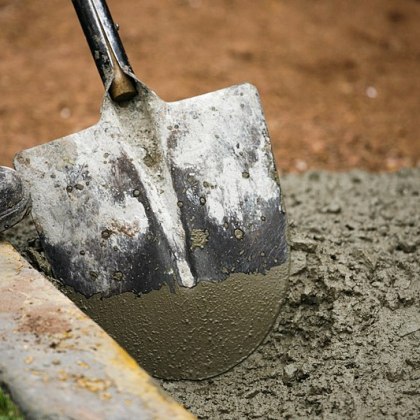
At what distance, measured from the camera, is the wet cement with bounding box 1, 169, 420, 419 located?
1938 mm

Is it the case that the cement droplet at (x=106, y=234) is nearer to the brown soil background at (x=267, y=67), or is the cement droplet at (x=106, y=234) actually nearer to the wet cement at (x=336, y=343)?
the wet cement at (x=336, y=343)

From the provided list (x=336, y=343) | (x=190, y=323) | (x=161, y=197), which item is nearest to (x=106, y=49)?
(x=161, y=197)

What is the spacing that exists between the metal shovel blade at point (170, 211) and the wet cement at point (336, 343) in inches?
3.2

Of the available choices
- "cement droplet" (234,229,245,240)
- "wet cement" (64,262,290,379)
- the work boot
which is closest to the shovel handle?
the work boot

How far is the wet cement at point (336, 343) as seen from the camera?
6.36ft

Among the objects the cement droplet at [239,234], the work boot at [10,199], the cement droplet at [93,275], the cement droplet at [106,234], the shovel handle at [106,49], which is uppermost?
the shovel handle at [106,49]

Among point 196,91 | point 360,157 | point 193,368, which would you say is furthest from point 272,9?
point 193,368

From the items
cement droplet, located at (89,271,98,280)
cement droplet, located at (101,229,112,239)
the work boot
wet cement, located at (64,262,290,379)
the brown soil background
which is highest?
the work boot

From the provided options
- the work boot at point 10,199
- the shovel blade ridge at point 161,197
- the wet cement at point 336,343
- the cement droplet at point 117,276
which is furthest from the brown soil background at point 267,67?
the cement droplet at point 117,276

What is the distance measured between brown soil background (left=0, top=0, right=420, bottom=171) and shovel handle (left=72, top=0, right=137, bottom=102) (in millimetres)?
1413

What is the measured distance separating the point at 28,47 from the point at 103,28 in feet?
7.85

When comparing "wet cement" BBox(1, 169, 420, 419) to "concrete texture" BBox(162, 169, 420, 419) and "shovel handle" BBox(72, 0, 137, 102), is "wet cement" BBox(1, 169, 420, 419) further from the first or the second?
"shovel handle" BBox(72, 0, 137, 102)

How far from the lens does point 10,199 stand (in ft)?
6.77

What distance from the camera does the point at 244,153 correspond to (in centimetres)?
222
